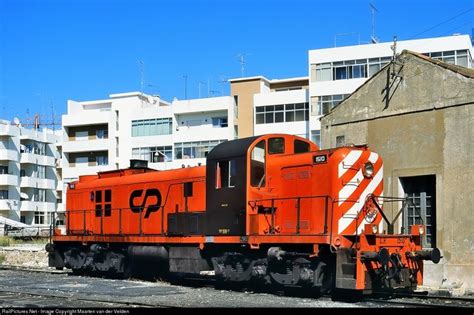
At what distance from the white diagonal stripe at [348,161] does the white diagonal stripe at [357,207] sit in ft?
2.67

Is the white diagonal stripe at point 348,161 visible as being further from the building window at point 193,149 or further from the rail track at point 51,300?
the building window at point 193,149

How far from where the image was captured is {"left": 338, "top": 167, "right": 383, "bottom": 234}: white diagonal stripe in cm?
1450

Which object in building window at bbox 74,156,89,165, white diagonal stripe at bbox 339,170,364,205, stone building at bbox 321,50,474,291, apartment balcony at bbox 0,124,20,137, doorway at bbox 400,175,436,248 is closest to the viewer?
white diagonal stripe at bbox 339,170,364,205

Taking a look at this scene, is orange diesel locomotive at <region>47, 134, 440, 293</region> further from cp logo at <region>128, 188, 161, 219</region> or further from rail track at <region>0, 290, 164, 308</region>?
rail track at <region>0, 290, 164, 308</region>

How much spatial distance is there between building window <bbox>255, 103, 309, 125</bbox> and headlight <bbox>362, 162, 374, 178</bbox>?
1568 inches

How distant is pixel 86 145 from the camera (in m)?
69.6

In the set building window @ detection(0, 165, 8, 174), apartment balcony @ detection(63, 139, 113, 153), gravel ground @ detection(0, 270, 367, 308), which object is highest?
apartment balcony @ detection(63, 139, 113, 153)

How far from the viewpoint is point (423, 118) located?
19172mm

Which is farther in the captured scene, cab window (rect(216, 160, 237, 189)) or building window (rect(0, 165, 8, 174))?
building window (rect(0, 165, 8, 174))

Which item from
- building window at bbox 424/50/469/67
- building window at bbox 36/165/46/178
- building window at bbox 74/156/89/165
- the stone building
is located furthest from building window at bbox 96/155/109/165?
the stone building

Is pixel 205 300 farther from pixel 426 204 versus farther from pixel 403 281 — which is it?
pixel 426 204

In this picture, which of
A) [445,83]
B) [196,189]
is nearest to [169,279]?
[196,189]

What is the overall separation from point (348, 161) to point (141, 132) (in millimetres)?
51140

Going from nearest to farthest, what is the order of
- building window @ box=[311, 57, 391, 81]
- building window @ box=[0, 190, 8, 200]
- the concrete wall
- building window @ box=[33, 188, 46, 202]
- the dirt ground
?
the dirt ground
building window @ box=[311, 57, 391, 81]
the concrete wall
building window @ box=[0, 190, 8, 200]
building window @ box=[33, 188, 46, 202]
